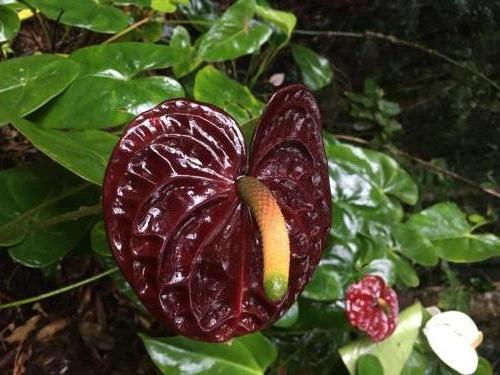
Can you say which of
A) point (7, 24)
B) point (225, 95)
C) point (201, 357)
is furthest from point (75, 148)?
point (225, 95)

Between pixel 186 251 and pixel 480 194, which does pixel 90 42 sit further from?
pixel 480 194

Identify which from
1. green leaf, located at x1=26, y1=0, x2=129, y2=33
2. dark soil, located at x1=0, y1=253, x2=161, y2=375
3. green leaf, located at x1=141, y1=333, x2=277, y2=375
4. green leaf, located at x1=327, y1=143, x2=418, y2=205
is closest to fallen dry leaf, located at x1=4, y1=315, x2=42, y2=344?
dark soil, located at x1=0, y1=253, x2=161, y2=375

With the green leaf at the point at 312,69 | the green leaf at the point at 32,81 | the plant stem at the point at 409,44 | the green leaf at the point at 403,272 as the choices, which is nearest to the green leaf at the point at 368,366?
the green leaf at the point at 403,272

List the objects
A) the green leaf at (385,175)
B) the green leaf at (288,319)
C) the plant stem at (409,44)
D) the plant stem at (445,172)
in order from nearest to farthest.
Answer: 1. the green leaf at (288,319)
2. the green leaf at (385,175)
3. the plant stem at (445,172)
4. the plant stem at (409,44)

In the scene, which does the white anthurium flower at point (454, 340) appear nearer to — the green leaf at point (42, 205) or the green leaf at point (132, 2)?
the green leaf at point (42, 205)

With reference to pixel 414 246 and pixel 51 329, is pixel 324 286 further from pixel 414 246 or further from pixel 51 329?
pixel 51 329

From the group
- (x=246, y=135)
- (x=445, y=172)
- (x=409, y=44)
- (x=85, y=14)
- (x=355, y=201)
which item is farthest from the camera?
(x=409, y=44)

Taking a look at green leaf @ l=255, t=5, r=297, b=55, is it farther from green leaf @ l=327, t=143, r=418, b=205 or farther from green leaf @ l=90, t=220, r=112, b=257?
green leaf @ l=90, t=220, r=112, b=257

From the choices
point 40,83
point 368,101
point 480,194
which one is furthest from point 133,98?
point 480,194
